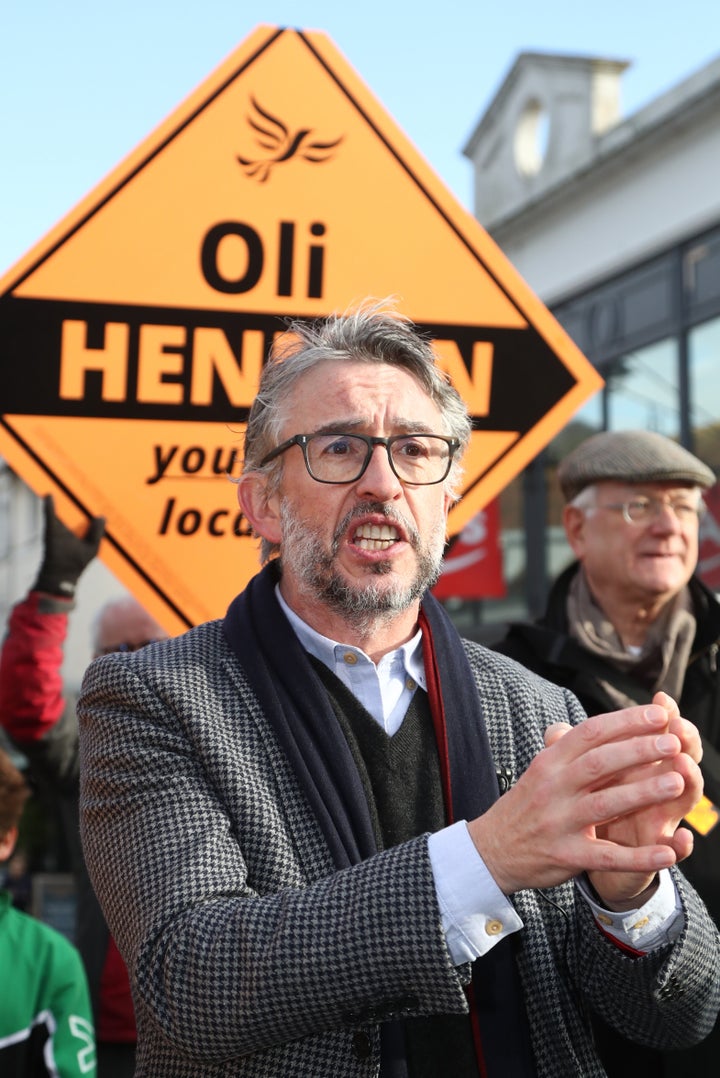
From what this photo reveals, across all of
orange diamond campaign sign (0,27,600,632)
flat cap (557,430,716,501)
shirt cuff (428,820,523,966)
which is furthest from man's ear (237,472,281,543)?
flat cap (557,430,716,501)

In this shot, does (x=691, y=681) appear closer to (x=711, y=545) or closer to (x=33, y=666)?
(x=33, y=666)

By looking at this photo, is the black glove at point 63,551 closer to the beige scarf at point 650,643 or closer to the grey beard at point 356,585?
the grey beard at point 356,585

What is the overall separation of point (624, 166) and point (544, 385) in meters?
11.8

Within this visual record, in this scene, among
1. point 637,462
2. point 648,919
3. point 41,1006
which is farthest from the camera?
point 637,462

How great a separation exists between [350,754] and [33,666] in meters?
1.57

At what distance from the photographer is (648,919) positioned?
1916 mm

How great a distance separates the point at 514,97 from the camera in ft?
53.6

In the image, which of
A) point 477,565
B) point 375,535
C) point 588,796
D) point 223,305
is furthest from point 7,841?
point 477,565

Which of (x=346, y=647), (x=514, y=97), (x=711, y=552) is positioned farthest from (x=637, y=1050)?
(x=514, y=97)

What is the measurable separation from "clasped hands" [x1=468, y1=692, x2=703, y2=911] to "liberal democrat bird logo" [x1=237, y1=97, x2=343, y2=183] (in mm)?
1699

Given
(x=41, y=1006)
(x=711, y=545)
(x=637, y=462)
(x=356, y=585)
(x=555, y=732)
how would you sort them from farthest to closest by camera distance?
(x=711, y=545)
(x=637, y=462)
(x=41, y=1006)
(x=356, y=585)
(x=555, y=732)

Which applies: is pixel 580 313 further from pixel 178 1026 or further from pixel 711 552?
pixel 178 1026

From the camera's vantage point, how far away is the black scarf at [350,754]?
1.91 m

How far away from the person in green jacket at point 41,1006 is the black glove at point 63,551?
0.92m
